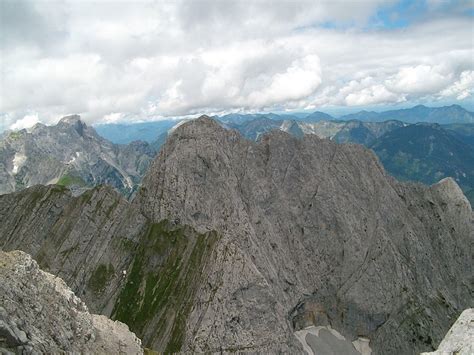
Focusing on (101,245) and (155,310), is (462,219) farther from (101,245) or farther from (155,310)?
(101,245)

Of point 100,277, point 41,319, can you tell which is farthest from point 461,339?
point 100,277

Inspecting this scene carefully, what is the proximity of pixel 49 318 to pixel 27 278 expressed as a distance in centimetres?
601

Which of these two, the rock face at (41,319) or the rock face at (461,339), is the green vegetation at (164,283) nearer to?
the rock face at (41,319)

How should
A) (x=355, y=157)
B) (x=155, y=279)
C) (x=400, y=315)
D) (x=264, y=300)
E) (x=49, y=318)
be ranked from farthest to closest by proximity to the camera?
(x=355, y=157) < (x=400, y=315) < (x=155, y=279) < (x=264, y=300) < (x=49, y=318)

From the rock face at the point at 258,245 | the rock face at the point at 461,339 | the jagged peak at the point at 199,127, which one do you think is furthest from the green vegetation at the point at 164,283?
the rock face at the point at 461,339

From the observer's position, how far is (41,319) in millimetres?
50000

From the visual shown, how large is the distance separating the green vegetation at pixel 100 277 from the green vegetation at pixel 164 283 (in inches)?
252

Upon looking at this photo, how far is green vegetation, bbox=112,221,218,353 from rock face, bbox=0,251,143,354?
5330cm

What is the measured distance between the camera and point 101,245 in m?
141

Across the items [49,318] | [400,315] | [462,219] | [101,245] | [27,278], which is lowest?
[400,315]

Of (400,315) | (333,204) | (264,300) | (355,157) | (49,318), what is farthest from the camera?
(355,157)

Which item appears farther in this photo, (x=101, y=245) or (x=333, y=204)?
(x=333, y=204)

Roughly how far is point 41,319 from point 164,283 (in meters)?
84.1

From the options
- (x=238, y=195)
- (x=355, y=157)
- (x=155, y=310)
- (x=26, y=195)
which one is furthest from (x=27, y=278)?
(x=355, y=157)
